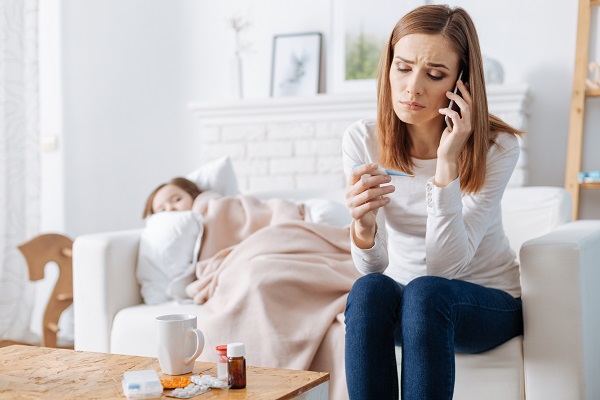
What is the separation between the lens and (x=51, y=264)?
387cm

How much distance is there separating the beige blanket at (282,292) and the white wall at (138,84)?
151cm

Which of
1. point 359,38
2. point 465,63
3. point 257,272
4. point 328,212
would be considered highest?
A: point 359,38

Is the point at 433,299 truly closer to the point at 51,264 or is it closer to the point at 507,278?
the point at 507,278

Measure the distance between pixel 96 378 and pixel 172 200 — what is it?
4.74 ft

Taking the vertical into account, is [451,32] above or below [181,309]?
above

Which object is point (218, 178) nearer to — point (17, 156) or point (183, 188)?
point (183, 188)

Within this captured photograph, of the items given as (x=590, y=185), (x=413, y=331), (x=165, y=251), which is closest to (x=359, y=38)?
(x=590, y=185)

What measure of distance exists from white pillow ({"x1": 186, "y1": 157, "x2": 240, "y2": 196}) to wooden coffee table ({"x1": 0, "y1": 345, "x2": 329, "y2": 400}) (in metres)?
1.36

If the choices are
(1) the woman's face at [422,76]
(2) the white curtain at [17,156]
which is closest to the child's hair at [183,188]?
(2) the white curtain at [17,156]

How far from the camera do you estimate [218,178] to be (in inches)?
117

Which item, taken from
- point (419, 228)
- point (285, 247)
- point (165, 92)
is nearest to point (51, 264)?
point (165, 92)

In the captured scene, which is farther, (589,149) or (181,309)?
(589,149)

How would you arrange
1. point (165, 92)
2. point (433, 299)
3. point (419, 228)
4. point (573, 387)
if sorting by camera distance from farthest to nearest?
point (165, 92)
point (419, 228)
point (573, 387)
point (433, 299)

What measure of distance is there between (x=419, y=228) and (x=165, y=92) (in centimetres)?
255
